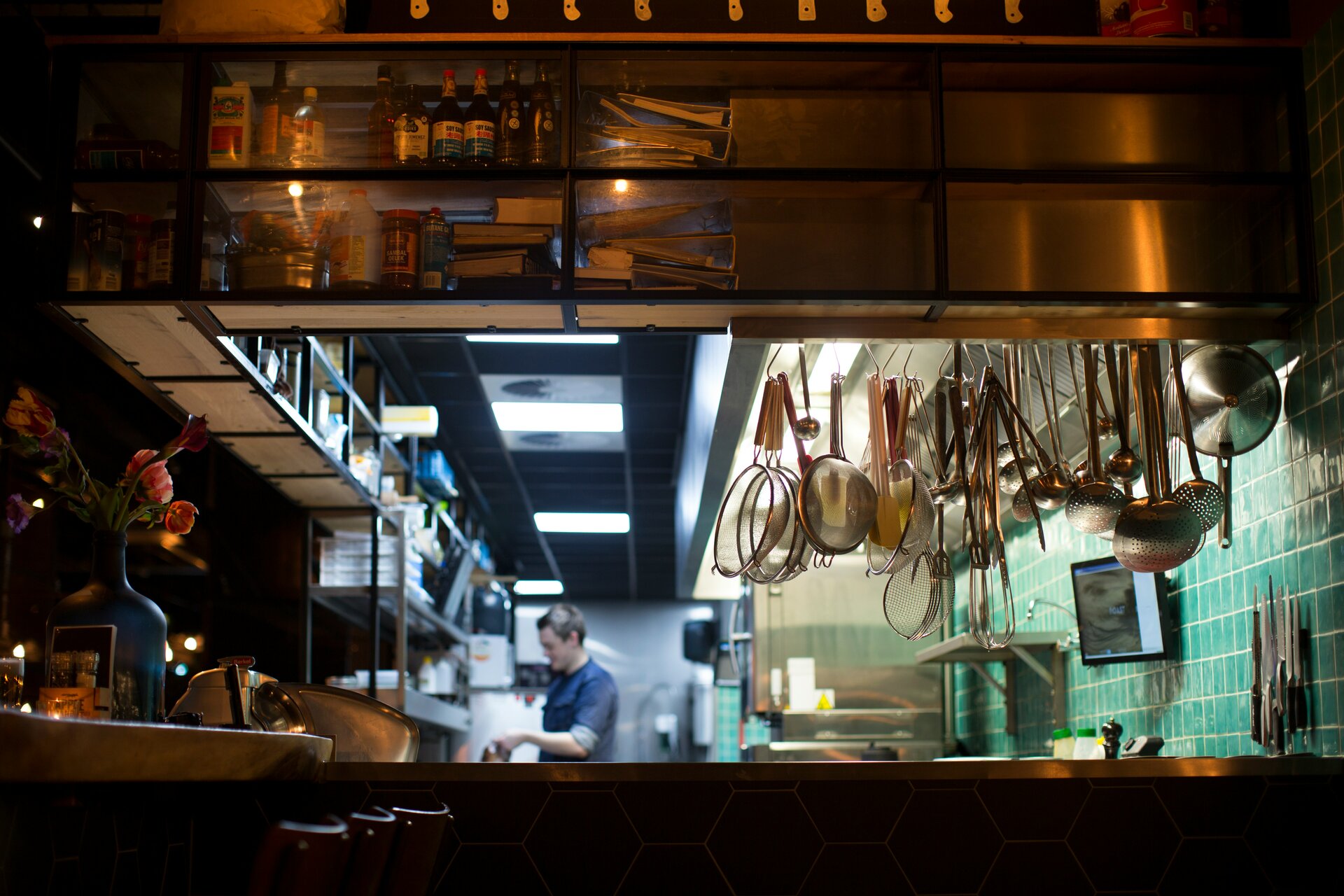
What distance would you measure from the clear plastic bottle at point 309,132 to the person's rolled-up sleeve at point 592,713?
2960 mm

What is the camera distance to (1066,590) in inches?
157

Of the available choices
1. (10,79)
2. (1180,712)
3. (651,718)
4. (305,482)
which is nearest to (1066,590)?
(1180,712)

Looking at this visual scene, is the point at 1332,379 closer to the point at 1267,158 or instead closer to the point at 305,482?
the point at 1267,158

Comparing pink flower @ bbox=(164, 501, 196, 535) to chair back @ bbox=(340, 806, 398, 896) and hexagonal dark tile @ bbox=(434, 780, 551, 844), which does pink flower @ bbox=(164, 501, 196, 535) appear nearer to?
hexagonal dark tile @ bbox=(434, 780, 551, 844)

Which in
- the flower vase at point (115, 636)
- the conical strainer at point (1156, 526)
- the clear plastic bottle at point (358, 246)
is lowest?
the flower vase at point (115, 636)

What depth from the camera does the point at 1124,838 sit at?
2.40 m

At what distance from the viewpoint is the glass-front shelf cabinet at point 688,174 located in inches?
108

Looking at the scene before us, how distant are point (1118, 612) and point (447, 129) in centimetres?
220

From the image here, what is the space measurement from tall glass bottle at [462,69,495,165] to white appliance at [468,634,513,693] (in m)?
7.50

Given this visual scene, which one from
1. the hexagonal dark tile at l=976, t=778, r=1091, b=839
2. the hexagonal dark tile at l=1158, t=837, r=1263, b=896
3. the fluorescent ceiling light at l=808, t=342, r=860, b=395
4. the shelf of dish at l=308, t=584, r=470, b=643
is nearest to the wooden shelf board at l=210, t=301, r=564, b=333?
the fluorescent ceiling light at l=808, t=342, r=860, b=395

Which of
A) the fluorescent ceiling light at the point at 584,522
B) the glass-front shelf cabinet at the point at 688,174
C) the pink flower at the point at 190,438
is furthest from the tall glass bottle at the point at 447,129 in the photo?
the fluorescent ceiling light at the point at 584,522

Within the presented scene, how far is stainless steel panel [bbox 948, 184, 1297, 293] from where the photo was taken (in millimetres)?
2834

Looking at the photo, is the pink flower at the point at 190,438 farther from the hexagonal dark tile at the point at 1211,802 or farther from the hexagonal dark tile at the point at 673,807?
the hexagonal dark tile at the point at 1211,802

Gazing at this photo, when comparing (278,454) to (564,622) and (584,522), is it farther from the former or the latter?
(584,522)
